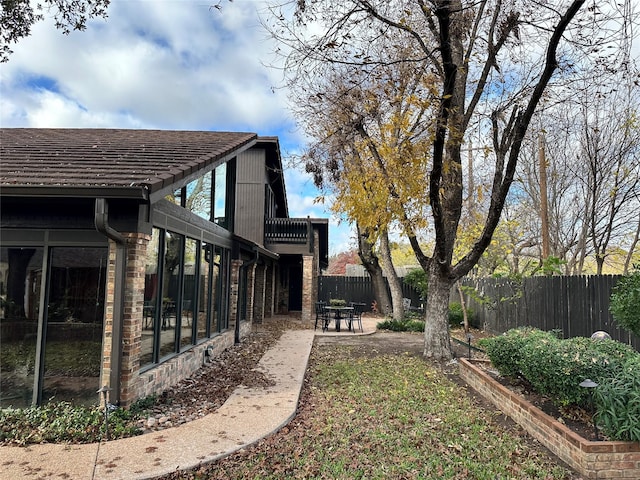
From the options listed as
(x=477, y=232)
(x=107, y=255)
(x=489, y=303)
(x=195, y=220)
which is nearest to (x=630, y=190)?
(x=489, y=303)

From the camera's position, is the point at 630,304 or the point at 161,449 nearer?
the point at 161,449

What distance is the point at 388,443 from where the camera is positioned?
445 cm

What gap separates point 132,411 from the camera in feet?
16.3

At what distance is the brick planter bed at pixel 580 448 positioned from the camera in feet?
12.3

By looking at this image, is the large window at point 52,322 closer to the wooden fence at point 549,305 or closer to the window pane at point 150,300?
the window pane at point 150,300

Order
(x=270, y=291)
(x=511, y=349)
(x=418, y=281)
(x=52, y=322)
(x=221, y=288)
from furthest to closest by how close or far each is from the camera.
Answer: (x=418, y=281)
(x=270, y=291)
(x=221, y=288)
(x=511, y=349)
(x=52, y=322)

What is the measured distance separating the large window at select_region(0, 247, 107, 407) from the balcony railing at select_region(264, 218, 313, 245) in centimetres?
1181

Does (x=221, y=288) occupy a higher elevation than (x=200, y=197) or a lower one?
lower

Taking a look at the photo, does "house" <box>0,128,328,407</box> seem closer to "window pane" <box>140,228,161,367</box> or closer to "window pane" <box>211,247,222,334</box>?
Result: "window pane" <box>140,228,161,367</box>

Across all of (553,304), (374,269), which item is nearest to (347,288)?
(374,269)

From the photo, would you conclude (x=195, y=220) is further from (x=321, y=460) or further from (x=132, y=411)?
(x=321, y=460)

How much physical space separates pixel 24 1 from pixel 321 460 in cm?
574

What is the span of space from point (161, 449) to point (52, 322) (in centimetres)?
233

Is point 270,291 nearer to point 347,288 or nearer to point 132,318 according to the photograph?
point 347,288
